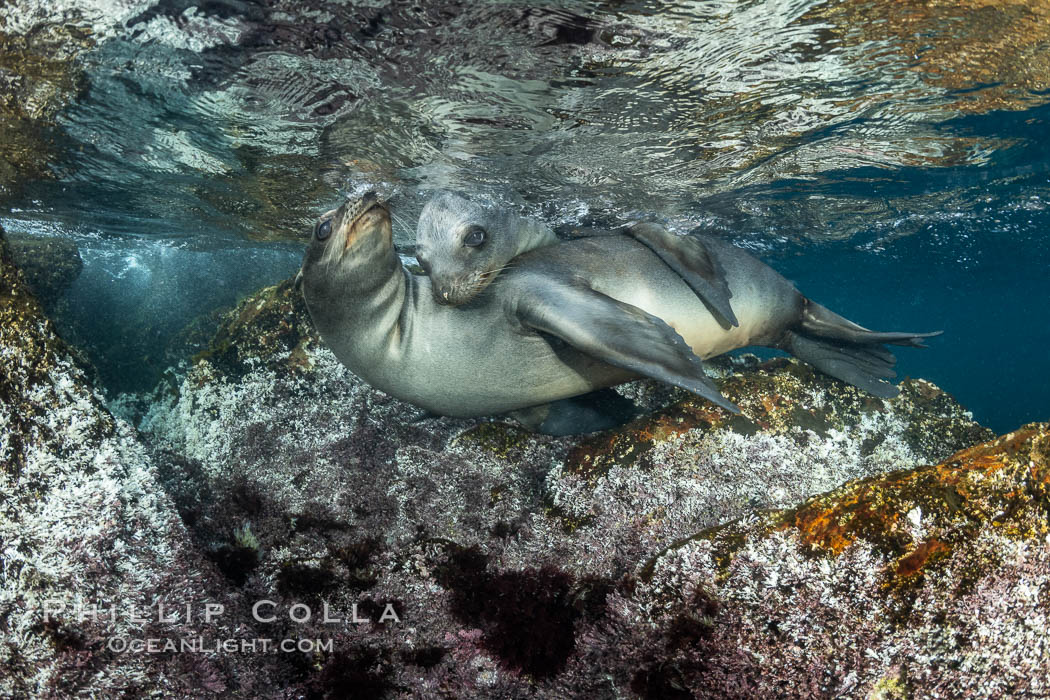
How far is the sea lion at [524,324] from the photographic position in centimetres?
308

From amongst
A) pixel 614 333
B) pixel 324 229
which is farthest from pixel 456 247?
pixel 614 333

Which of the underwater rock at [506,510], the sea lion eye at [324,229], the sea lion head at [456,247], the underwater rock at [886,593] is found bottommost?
the underwater rock at [506,510]

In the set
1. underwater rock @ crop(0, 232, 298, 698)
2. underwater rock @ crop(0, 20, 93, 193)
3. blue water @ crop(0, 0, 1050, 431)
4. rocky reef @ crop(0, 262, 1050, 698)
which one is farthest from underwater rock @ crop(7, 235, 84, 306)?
underwater rock @ crop(0, 232, 298, 698)

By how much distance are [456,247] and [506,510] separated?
1.86 m

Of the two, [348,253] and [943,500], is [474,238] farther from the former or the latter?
[943,500]

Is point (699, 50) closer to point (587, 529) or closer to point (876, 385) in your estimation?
point (876, 385)

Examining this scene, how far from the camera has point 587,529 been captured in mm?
3395

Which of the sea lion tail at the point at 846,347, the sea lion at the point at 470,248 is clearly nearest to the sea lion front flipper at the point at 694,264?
the sea lion at the point at 470,248

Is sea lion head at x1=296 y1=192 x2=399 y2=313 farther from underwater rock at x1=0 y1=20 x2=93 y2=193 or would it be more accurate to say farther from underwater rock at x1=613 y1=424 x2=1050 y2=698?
underwater rock at x1=0 y1=20 x2=93 y2=193

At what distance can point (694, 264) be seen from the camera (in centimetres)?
439

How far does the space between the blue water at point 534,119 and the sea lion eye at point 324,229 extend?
1807 millimetres

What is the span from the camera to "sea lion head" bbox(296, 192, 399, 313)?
3.01 meters

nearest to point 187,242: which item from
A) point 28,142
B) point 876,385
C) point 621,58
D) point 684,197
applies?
point 28,142

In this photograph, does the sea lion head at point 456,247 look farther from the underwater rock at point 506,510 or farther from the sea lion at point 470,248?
the underwater rock at point 506,510
